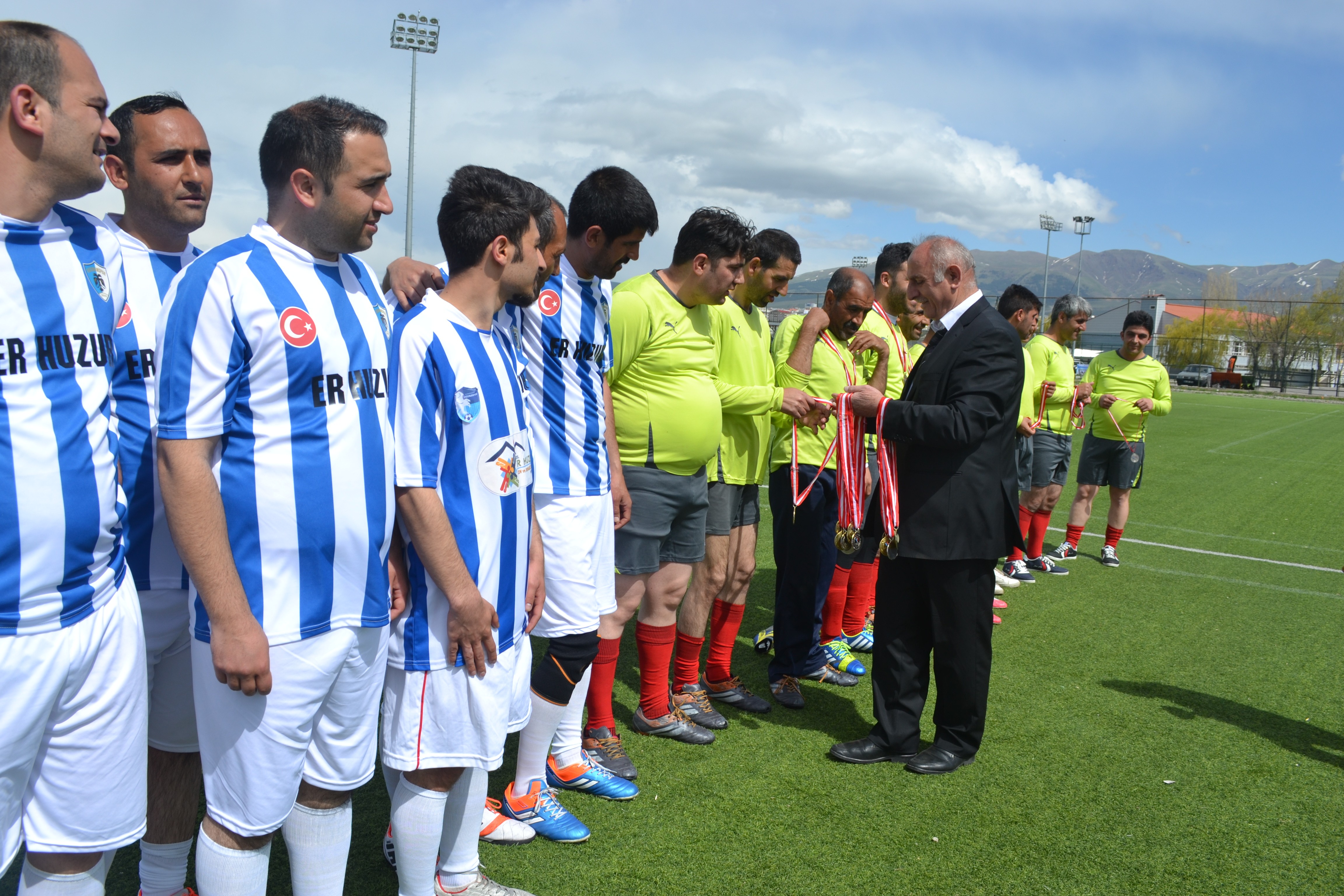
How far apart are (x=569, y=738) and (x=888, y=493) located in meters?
1.59

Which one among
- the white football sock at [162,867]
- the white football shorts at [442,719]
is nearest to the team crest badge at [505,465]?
the white football shorts at [442,719]

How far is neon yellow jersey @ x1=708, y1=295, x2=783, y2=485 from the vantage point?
12.6 ft

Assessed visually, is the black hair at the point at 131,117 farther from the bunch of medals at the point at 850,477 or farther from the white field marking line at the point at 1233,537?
the white field marking line at the point at 1233,537

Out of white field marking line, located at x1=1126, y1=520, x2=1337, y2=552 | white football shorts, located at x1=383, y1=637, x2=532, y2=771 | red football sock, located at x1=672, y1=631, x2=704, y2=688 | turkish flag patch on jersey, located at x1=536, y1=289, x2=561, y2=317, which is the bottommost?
white field marking line, located at x1=1126, y1=520, x2=1337, y2=552

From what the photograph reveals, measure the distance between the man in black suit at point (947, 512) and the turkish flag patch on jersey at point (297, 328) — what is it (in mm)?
2281

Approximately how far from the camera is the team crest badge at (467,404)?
212cm

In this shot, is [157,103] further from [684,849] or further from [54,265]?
[684,849]

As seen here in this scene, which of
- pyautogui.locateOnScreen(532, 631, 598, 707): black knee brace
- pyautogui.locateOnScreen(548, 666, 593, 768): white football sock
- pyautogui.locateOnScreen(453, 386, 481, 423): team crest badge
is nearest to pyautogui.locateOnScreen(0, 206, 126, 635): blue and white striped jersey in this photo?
pyautogui.locateOnScreen(453, 386, 481, 423): team crest badge

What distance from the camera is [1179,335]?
6512 centimetres

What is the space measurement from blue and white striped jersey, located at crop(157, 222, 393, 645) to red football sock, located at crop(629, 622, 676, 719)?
1.85m

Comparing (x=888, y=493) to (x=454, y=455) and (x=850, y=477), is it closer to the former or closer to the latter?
(x=850, y=477)

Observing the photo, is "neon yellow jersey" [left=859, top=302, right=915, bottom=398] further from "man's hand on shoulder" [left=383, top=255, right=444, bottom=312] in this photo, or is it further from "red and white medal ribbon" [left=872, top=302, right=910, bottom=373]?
"man's hand on shoulder" [left=383, top=255, right=444, bottom=312]

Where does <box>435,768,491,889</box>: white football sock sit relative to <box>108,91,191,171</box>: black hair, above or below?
below

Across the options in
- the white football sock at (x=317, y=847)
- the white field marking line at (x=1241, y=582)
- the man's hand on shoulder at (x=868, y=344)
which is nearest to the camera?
the white football sock at (x=317, y=847)
